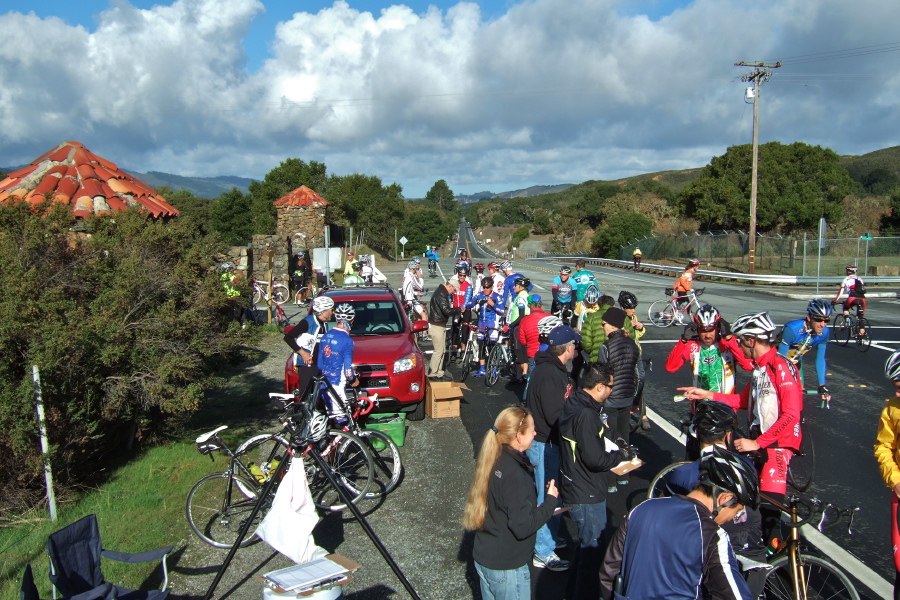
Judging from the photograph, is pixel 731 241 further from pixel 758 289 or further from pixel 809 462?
pixel 809 462

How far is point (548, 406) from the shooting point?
561cm

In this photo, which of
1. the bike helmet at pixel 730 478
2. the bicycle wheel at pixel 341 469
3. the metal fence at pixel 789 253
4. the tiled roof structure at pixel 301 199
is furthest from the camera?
the metal fence at pixel 789 253

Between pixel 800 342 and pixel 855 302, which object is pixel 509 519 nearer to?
pixel 800 342

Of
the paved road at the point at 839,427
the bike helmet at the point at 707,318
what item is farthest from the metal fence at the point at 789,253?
the bike helmet at the point at 707,318

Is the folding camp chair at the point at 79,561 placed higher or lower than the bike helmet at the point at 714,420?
lower

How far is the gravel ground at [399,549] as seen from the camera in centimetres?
506

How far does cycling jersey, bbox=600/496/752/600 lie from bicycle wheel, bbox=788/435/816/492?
7.62ft

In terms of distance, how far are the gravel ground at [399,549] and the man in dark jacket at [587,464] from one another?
0.88m

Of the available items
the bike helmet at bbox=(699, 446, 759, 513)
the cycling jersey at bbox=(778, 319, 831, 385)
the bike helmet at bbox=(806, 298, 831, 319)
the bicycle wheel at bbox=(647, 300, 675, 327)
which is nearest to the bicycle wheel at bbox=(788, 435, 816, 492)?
the bike helmet at bbox=(699, 446, 759, 513)

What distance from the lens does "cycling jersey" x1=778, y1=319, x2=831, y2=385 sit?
9336 millimetres

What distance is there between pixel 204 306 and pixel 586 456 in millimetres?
4882

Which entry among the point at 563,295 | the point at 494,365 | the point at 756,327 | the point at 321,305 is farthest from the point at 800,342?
the point at 321,305

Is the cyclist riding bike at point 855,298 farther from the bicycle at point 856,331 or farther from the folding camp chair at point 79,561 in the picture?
the folding camp chair at point 79,561

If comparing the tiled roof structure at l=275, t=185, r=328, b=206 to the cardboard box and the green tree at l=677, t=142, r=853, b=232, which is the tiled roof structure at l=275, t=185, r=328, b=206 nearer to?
the cardboard box
